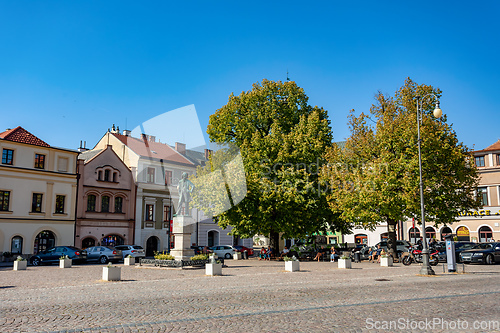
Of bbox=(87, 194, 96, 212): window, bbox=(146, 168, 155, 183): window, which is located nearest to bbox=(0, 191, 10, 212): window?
bbox=(87, 194, 96, 212): window

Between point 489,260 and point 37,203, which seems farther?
point 37,203

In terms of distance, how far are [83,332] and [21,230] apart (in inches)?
1369

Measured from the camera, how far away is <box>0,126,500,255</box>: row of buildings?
125 ft

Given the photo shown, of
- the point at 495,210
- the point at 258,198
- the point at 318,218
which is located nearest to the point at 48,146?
the point at 258,198

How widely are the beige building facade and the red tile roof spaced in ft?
30.2

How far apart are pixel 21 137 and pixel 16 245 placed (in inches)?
385

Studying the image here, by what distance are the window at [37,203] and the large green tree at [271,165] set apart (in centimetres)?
1527

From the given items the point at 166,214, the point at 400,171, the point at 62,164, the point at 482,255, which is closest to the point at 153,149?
the point at 166,214

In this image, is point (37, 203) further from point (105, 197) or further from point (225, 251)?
point (225, 251)

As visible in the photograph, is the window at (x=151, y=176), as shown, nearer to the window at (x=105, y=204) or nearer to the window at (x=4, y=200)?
the window at (x=105, y=204)

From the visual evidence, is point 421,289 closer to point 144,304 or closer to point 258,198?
point 144,304

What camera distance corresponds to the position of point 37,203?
130 ft

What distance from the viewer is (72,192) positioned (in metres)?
41.7

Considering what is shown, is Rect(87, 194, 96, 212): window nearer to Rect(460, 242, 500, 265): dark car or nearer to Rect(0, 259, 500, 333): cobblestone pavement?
Rect(0, 259, 500, 333): cobblestone pavement
